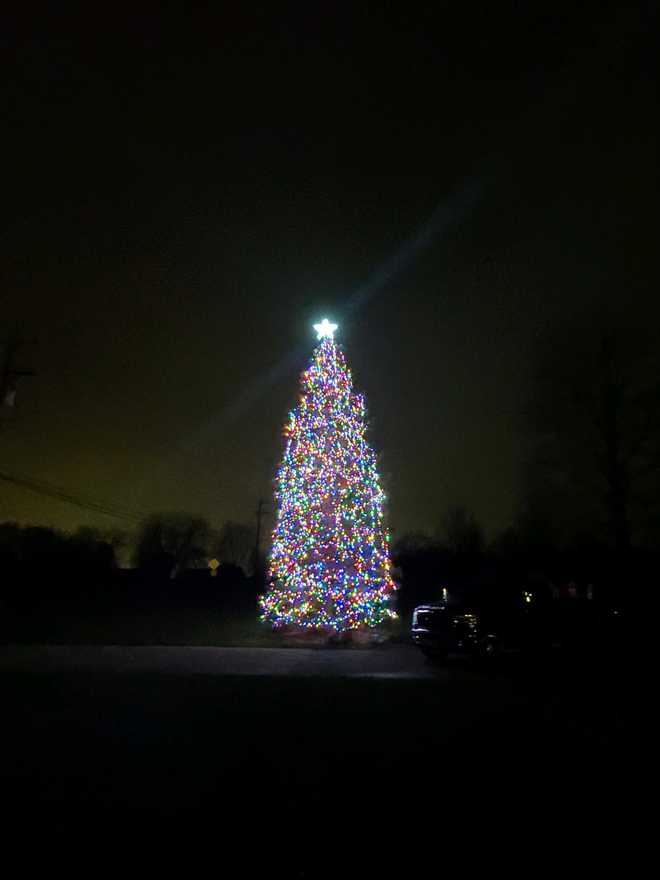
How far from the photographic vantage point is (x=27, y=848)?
4879 millimetres

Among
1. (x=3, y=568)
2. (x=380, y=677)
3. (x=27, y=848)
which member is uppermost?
(x=3, y=568)

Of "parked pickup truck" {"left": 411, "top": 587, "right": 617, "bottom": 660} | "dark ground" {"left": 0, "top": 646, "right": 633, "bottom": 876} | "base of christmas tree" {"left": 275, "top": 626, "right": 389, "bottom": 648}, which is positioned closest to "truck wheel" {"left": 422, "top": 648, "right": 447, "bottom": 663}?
"parked pickup truck" {"left": 411, "top": 587, "right": 617, "bottom": 660}

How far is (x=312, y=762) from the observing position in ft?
24.2

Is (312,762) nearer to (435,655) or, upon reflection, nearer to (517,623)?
(517,623)

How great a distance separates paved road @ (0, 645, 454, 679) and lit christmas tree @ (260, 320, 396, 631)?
7.97 ft

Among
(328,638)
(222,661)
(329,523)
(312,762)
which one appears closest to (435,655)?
(222,661)

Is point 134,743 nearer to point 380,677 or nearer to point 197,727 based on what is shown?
point 197,727

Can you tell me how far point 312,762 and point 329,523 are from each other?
17.4m

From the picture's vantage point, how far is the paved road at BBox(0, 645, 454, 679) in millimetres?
15250

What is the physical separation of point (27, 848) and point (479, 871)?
2.62 meters

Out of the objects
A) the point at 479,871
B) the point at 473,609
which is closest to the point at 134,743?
the point at 479,871

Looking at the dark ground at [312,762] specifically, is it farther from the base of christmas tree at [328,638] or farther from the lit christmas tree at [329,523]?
the lit christmas tree at [329,523]

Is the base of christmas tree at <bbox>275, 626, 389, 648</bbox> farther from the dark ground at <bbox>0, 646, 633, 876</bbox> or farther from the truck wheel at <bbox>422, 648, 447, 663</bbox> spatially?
the dark ground at <bbox>0, 646, 633, 876</bbox>

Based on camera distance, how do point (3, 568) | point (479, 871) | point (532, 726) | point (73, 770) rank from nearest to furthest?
point (479, 871) → point (73, 770) → point (532, 726) → point (3, 568)
